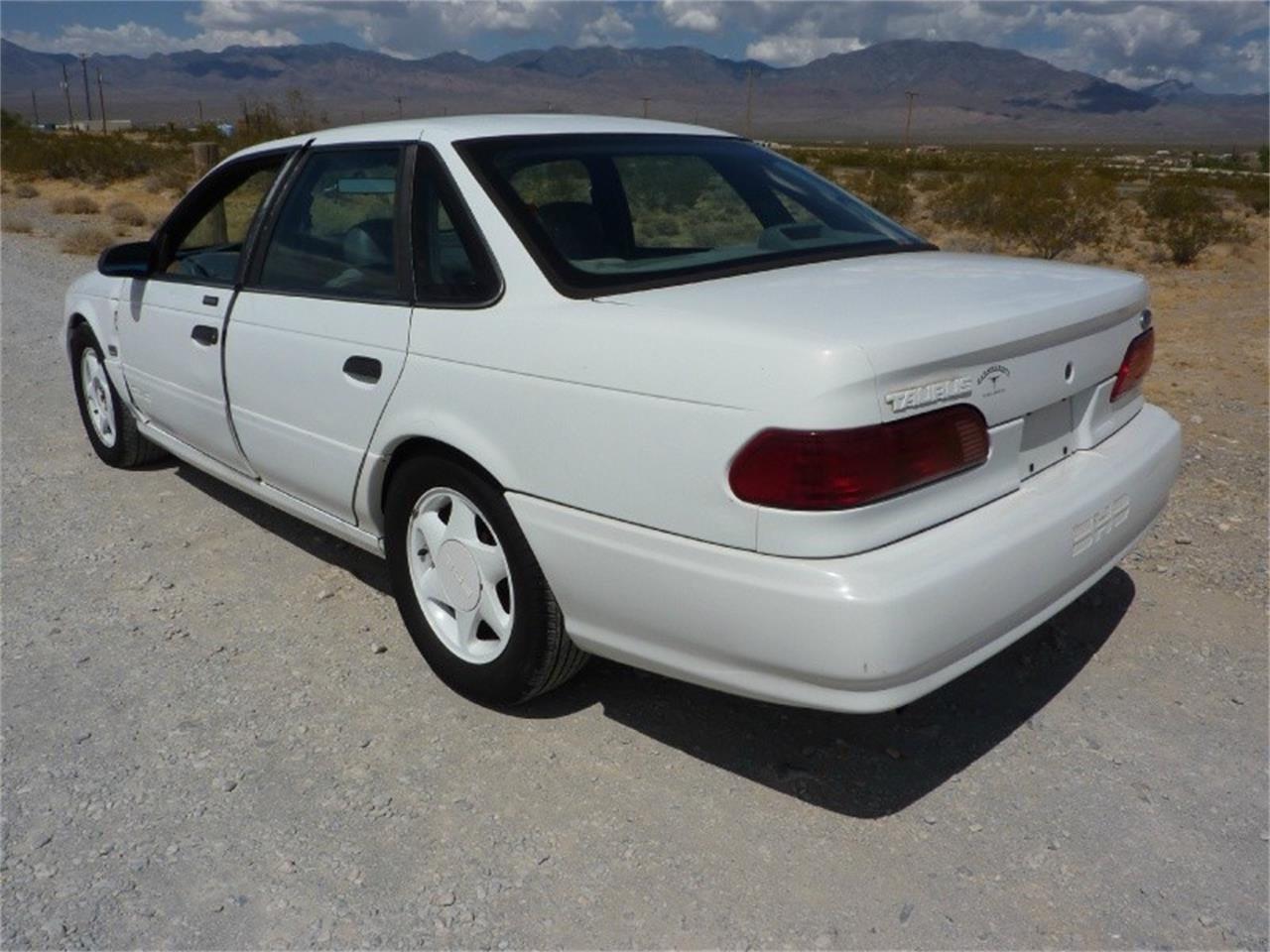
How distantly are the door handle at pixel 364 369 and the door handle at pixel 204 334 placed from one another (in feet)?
3.02

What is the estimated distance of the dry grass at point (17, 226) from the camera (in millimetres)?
16922

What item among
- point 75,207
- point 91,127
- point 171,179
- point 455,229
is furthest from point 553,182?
point 91,127

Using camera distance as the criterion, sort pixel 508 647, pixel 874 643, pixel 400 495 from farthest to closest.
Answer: pixel 400 495 → pixel 508 647 → pixel 874 643

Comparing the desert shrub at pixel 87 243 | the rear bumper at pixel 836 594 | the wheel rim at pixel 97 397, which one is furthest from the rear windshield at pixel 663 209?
the desert shrub at pixel 87 243

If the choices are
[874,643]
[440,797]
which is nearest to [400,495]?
[440,797]

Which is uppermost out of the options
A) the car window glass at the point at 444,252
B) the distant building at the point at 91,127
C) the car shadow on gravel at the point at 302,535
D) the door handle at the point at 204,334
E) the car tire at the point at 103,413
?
the distant building at the point at 91,127

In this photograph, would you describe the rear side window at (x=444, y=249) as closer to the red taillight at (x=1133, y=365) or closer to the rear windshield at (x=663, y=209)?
the rear windshield at (x=663, y=209)

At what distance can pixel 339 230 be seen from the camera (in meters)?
3.55

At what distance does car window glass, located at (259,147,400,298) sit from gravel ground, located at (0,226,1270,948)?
116cm

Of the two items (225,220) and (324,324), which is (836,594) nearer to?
(324,324)

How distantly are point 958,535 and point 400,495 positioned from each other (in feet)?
5.25

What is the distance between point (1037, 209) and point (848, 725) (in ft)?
49.9

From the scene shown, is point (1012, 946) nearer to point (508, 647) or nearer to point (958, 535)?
point (958, 535)

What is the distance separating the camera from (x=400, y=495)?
10.3 ft
